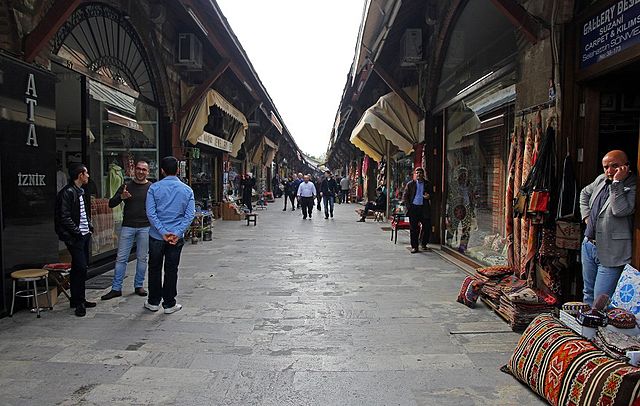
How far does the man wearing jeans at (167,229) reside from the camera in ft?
16.1

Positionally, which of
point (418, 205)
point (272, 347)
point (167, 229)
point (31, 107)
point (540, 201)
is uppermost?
point (31, 107)

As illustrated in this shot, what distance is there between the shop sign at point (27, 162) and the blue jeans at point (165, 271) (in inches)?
50.7

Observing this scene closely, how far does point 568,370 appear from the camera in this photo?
9.24ft

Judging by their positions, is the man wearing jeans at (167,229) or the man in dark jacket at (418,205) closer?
the man wearing jeans at (167,229)

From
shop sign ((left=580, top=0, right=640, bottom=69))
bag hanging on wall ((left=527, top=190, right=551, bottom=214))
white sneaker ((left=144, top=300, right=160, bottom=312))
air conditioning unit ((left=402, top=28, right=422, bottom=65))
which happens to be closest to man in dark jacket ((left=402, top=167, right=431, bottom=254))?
air conditioning unit ((left=402, top=28, right=422, bottom=65))

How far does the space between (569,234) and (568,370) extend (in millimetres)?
1853

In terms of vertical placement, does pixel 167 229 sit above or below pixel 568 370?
above

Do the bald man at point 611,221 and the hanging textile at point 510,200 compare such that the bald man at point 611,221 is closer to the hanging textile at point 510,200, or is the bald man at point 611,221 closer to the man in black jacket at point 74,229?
the hanging textile at point 510,200

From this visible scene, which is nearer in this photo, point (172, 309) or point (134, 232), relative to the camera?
point (172, 309)

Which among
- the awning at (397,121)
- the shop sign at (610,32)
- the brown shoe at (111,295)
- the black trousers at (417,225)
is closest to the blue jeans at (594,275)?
the shop sign at (610,32)

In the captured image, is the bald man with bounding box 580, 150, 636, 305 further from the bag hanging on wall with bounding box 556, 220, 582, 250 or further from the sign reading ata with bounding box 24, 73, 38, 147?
the sign reading ata with bounding box 24, 73, 38, 147

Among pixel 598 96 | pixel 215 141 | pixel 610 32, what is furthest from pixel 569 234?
pixel 215 141

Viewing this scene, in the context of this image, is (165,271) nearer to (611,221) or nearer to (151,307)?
(151,307)

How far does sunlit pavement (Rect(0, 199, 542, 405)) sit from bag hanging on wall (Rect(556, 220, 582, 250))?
3.18 feet
